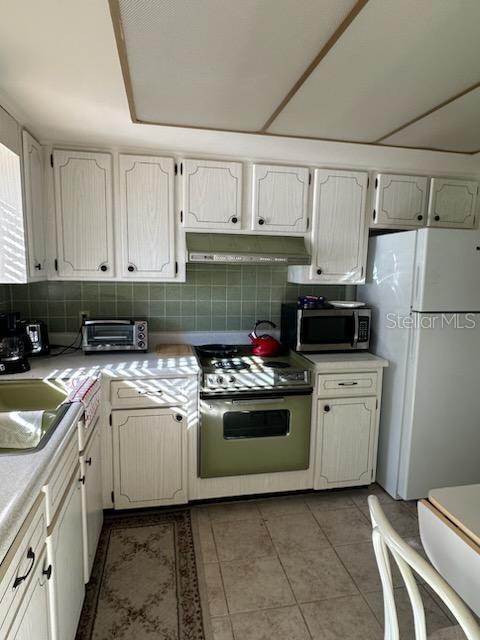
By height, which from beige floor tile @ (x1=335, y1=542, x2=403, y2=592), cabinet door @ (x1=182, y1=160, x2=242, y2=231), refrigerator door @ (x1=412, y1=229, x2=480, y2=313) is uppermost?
Result: cabinet door @ (x1=182, y1=160, x2=242, y2=231)

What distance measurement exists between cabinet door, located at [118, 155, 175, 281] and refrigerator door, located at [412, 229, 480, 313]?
1495mm

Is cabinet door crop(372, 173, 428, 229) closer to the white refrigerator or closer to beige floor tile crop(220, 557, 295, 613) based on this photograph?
the white refrigerator

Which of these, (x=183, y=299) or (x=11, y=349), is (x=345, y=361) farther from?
(x=11, y=349)

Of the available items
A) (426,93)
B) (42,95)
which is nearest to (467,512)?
(426,93)

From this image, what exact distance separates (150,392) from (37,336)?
0.78 meters

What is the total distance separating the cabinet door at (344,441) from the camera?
248 cm

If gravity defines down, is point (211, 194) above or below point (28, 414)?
above

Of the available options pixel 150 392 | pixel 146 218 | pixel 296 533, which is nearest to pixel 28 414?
pixel 150 392

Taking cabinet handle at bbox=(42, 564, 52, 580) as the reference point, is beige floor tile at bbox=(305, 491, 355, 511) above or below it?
below

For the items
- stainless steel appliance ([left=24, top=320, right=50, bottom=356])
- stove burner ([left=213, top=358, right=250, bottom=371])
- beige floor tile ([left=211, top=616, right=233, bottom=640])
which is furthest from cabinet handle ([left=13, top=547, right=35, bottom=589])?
stainless steel appliance ([left=24, top=320, right=50, bottom=356])

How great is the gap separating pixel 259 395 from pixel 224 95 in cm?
156

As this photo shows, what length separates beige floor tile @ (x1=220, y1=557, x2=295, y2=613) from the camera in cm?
175

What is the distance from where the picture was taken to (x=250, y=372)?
7.52 ft

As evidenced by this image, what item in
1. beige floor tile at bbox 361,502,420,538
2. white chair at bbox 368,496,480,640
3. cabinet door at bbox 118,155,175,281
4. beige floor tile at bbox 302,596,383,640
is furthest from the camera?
cabinet door at bbox 118,155,175,281
